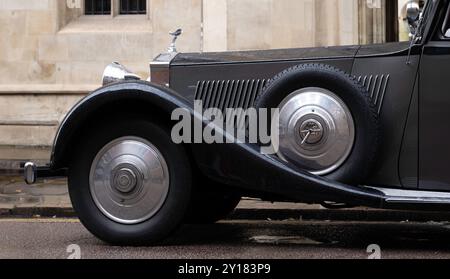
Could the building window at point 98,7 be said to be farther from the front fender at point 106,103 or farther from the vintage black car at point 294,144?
the front fender at point 106,103

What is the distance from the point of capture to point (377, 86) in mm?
5773

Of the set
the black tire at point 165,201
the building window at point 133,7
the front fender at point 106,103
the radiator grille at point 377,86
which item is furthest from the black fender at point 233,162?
the building window at point 133,7

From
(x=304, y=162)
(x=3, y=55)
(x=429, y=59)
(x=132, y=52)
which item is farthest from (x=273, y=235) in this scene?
(x=3, y=55)

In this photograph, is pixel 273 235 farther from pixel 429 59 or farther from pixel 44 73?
pixel 44 73

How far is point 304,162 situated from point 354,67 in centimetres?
80

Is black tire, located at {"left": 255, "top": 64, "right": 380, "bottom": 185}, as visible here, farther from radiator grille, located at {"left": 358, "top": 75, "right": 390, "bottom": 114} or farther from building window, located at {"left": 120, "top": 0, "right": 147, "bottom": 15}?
building window, located at {"left": 120, "top": 0, "right": 147, "bottom": 15}

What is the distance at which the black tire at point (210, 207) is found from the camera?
6.39 m

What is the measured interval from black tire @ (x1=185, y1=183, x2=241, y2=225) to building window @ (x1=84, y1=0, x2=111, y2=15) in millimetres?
8130

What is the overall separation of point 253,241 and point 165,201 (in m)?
1.00

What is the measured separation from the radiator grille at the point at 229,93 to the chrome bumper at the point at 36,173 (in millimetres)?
1227

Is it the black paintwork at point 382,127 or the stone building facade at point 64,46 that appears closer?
the black paintwork at point 382,127

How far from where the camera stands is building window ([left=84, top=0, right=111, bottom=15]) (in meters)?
14.6

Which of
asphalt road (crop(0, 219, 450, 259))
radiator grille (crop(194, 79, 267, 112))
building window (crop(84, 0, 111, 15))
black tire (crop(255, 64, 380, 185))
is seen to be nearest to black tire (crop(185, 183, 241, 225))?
asphalt road (crop(0, 219, 450, 259))
